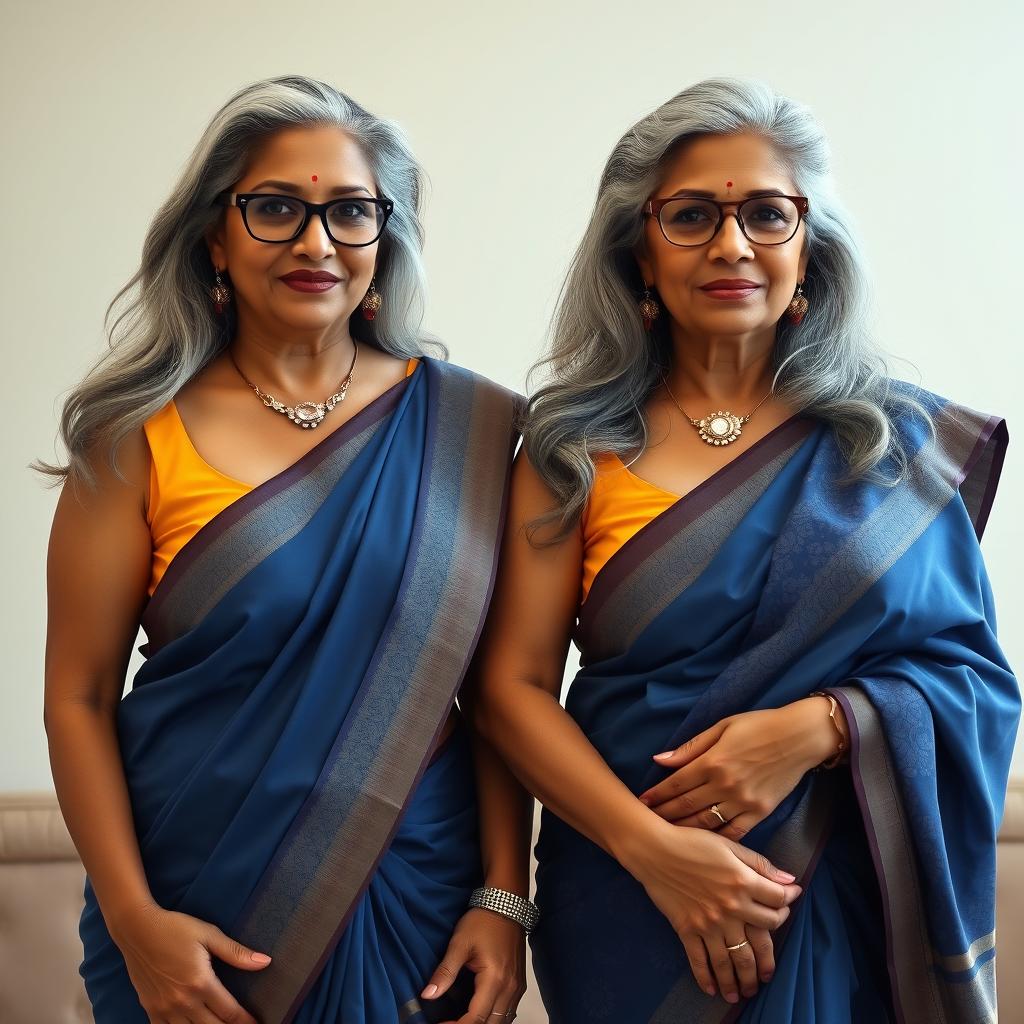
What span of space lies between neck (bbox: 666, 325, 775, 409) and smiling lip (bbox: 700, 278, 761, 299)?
3.9 inches

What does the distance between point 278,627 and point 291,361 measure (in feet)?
1.35

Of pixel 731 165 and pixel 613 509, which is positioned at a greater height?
pixel 731 165

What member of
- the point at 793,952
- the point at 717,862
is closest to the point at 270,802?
the point at 717,862

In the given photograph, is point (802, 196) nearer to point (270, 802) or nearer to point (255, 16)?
point (270, 802)

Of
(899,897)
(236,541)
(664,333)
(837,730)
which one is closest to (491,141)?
(664,333)

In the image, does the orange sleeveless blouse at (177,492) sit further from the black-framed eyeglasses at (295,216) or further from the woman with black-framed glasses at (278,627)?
the black-framed eyeglasses at (295,216)

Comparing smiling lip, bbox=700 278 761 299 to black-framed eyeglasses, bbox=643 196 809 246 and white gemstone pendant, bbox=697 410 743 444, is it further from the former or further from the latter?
white gemstone pendant, bbox=697 410 743 444

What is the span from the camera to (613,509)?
180 centimetres

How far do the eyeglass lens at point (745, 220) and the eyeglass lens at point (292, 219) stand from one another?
0.43 m

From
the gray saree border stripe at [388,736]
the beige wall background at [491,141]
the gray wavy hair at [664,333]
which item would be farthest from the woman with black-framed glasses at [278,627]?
the beige wall background at [491,141]

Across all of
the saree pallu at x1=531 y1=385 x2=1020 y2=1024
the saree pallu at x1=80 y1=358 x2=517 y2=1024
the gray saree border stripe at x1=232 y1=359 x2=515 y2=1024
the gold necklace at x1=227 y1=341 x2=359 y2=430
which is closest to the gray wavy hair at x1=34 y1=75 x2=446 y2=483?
the gold necklace at x1=227 y1=341 x2=359 y2=430

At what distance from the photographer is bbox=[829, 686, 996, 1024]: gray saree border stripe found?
161 centimetres

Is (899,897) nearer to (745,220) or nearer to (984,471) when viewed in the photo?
(984,471)

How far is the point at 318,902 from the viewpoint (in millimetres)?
1658
